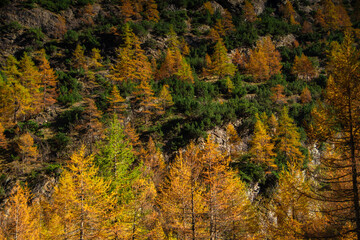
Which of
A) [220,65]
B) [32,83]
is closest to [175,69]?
[220,65]

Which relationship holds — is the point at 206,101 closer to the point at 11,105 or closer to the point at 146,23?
the point at 11,105

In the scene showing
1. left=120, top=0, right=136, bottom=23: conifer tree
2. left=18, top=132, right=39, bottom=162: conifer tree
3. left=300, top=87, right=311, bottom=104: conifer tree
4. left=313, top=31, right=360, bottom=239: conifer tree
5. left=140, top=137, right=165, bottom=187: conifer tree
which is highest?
left=120, top=0, right=136, bottom=23: conifer tree

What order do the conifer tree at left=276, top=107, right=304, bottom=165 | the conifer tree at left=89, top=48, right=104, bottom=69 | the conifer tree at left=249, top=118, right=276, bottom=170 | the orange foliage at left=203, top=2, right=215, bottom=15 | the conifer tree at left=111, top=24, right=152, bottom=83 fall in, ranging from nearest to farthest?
the conifer tree at left=249, top=118, right=276, bottom=170, the conifer tree at left=276, top=107, right=304, bottom=165, the conifer tree at left=111, top=24, right=152, bottom=83, the conifer tree at left=89, top=48, right=104, bottom=69, the orange foliage at left=203, top=2, right=215, bottom=15

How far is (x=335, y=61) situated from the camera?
16.4ft

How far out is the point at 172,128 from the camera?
29.1 metres

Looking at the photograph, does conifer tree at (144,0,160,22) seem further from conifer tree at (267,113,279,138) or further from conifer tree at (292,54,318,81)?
conifer tree at (267,113,279,138)

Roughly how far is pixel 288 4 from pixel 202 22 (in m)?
44.6

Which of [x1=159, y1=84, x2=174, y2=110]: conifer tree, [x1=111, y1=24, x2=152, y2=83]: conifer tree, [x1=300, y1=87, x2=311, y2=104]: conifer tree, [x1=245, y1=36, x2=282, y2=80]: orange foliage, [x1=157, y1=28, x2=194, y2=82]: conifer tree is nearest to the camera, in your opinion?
[x1=159, y1=84, x2=174, y2=110]: conifer tree

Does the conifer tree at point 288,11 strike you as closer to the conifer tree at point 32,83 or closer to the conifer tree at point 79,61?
the conifer tree at point 79,61

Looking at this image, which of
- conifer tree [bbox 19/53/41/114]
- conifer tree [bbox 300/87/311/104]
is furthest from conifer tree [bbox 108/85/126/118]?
conifer tree [bbox 300/87/311/104]

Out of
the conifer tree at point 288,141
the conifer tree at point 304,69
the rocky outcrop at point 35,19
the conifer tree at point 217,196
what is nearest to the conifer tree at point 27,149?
the conifer tree at point 217,196

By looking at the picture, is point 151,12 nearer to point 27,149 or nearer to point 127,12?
point 127,12

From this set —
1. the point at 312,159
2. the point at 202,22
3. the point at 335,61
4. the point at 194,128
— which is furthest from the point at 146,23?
the point at 335,61

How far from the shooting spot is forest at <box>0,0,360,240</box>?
7.51 m
